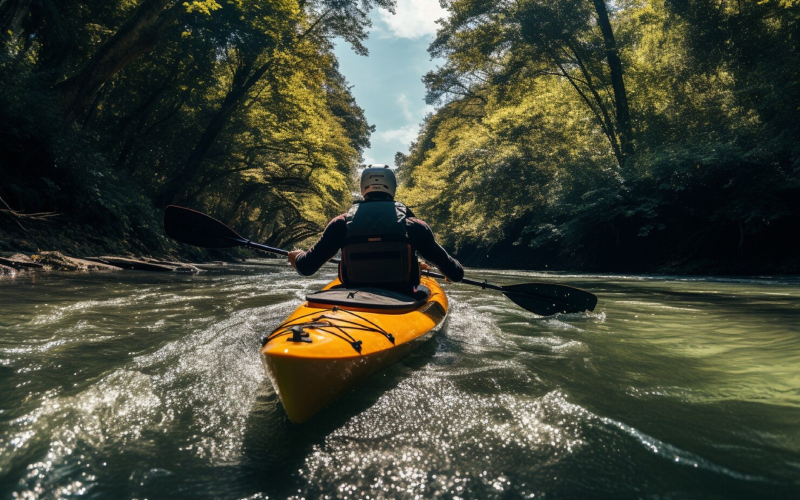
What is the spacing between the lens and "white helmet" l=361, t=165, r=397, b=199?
359cm

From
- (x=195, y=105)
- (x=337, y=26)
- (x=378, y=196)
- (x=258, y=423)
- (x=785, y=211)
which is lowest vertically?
(x=258, y=423)

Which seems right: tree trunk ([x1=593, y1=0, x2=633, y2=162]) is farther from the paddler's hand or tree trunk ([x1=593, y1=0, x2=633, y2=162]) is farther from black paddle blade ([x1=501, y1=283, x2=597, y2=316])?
the paddler's hand

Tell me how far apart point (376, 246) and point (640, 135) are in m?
12.7

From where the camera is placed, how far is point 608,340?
11.6ft

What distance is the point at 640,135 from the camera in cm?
1295

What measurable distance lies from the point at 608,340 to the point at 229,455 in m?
3.02

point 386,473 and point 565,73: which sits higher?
point 565,73

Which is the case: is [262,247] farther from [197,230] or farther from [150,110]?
[150,110]

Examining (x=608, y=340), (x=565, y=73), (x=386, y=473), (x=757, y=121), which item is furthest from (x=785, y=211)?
(x=386, y=473)

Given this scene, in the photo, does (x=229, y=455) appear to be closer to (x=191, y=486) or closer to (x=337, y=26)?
(x=191, y=486)

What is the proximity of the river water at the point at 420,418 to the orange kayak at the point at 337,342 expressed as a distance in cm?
12

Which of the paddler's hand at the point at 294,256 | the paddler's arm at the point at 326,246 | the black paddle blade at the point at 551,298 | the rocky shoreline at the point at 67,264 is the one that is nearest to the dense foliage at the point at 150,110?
the rocky shoreline at the point at 67,264

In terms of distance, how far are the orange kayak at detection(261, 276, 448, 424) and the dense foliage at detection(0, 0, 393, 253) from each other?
8.21 meters

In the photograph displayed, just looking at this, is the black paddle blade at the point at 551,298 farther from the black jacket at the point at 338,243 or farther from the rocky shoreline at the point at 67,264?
the rocky shoreline at the point at 67,264
